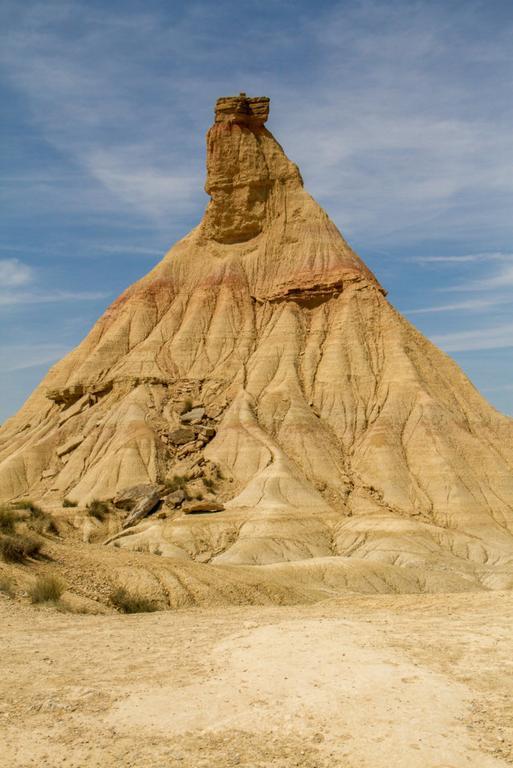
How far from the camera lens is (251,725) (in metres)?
8.21

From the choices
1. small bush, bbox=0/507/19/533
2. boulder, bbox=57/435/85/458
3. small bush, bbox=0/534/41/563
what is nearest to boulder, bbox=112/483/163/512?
boulder, bbox=57/435/85/458

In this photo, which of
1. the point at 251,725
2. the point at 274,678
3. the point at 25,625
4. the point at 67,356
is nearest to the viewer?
the point at 251,725

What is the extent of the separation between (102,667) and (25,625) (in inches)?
140

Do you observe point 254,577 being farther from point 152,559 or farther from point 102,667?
point 102,667

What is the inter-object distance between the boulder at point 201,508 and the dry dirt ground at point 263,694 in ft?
104

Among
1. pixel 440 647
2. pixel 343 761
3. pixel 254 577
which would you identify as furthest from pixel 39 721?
pixel 254 577

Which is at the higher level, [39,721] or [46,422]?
[46,422]

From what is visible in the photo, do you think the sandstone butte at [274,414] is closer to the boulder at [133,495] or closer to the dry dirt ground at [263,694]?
the boulder at [133,495]

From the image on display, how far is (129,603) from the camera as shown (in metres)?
17.9

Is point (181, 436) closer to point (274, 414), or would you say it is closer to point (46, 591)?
point (274, 414)

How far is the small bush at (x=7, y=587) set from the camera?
15930 mm

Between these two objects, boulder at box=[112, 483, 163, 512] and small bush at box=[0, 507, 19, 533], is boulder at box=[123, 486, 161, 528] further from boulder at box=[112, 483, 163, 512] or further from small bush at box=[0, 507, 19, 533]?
small bush at box=[0, 507, 19, 533]

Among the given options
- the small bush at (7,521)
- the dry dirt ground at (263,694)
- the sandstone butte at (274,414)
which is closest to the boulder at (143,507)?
the sandstone butte at (274,414)

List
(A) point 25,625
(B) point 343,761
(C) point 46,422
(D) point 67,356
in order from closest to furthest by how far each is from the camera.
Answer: (B) point 343,761 < (A) point 25,625 < (C) point 46,422 < (D) point 67,356
